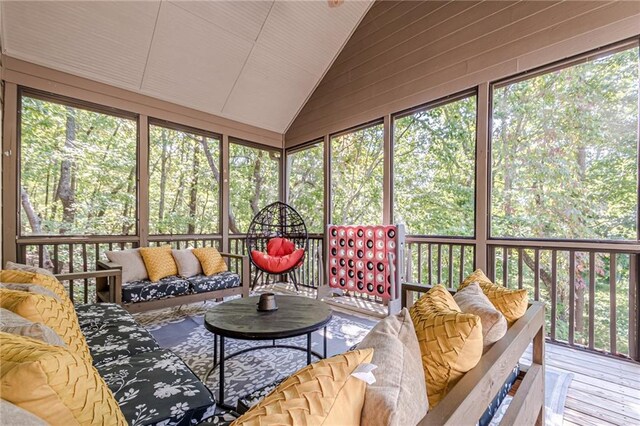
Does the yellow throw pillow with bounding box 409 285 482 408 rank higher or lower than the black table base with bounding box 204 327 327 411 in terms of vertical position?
higher

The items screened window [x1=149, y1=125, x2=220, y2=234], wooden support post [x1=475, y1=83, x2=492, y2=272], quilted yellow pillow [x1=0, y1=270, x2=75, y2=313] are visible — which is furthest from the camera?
screened window [x1=149, y1=125, x2=220, y2=234]

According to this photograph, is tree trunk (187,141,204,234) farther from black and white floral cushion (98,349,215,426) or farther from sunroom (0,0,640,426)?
black and white floral cushion (98,349,215,426)

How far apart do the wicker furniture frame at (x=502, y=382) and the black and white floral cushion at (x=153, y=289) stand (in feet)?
9.92

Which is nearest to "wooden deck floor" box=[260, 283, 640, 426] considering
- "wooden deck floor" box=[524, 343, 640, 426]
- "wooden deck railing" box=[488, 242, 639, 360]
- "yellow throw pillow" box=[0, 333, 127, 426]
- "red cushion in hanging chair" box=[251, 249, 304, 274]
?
"wooden deck floor" box=[524, 343, 640, 426]

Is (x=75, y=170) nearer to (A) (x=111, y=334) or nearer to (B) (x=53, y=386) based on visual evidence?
(A) (x=111, y=334)

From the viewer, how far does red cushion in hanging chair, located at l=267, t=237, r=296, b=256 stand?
4574 millimetres

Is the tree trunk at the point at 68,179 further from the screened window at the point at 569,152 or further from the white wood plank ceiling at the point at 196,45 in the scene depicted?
the screened window at the point at 569,152

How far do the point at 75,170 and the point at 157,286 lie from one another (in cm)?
186

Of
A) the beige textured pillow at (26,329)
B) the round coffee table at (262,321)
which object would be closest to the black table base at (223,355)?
the round coffee table at (262,321)

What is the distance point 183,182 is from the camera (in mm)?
4398

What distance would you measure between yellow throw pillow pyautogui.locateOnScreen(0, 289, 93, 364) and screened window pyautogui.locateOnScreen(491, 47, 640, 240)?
3376 mm

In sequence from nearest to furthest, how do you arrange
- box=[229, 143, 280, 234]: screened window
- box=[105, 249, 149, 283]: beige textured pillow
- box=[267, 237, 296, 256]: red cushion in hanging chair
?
box=[105, 249, 149, 283]: beige textured pillow, box=[267, 237, 296, 256]: red cushion in hanging chair, box=[229, 143, 280, 234]: screened window

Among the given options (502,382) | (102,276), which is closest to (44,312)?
(102,276)

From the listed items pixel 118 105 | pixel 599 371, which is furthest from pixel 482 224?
pixel 118 105
